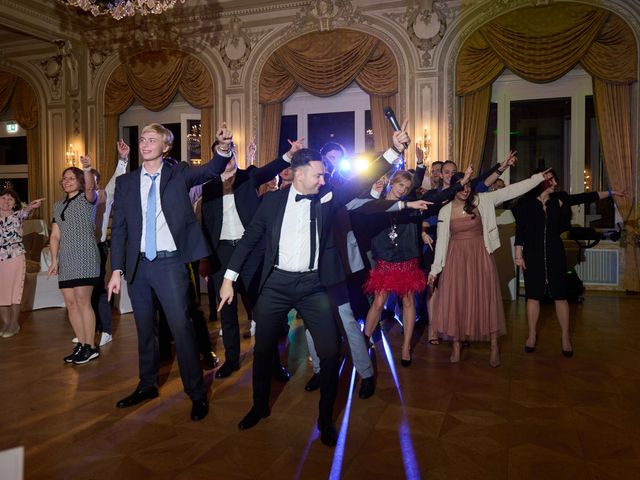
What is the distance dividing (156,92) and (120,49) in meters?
1.06

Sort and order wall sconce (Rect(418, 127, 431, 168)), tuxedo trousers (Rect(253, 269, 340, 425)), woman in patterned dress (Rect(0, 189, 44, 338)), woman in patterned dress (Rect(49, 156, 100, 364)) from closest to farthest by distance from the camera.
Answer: tuxedo trousers (Rect(253, 269, 340, 425))
woman in patterned dress (Rect(49, 156, 100, 364))
woman in patterned dress (Rect(0, 189, 44, 338))
wall sconce (Rect(418, 127, 431, 168))

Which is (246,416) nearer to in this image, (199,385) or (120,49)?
(199,385)

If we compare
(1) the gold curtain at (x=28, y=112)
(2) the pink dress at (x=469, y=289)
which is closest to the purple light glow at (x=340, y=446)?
(2) the pink dress at (x=469, y=289)

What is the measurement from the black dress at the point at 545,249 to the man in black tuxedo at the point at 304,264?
195 centimetres

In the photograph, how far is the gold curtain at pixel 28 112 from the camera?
968 centimetres

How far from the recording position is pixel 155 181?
298 cm

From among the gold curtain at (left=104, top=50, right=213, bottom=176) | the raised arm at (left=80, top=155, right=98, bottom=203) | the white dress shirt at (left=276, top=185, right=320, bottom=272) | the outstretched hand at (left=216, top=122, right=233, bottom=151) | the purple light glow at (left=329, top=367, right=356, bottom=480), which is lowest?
the purple light glow at (left=329, top=367, right=356, bottom=480)

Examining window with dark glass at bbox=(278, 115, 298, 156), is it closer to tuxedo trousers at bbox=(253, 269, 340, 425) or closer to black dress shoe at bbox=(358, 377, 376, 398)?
black dress shoe at bbox=(358, 377, 376, 398)

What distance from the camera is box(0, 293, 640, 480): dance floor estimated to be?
2436 mm

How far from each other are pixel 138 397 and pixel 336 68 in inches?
228

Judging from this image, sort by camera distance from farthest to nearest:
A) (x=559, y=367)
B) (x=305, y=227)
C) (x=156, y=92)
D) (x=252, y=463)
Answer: (x=156, y=92), (x=559, y=367), (x=305, y=227), (x=252, y=463)

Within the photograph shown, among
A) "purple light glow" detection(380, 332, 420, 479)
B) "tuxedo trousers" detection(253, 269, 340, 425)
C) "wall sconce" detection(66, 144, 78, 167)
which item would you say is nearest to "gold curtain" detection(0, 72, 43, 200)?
"wall sconce" detection(66, 144, 78, 167)

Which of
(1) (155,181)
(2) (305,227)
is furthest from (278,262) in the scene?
(1) (155,181)

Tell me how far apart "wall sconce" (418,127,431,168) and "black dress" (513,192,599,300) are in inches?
129
